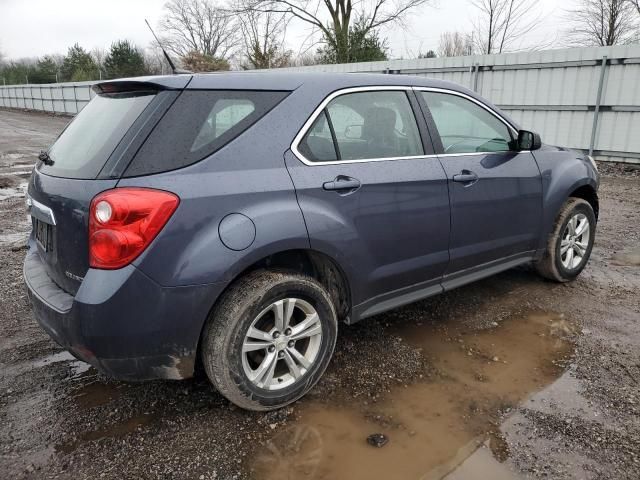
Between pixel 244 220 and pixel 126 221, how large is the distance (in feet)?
1.68

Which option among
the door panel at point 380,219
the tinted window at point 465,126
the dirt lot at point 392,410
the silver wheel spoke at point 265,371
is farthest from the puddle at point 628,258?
the silver wheel spoke at point 265,371

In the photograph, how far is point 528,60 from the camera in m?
11.2

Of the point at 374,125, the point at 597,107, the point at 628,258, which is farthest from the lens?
the point at 597,107

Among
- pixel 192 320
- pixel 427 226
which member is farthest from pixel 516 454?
pixel 192 320

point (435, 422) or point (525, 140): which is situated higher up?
point (525, 140)

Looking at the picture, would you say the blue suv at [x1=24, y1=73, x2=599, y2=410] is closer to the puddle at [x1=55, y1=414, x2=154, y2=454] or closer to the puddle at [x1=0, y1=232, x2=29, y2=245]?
the puddle at [x1=55, y1=414, x2=154, y2=454]

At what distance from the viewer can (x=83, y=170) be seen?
7.87ft

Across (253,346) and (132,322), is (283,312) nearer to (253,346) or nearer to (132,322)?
(253,346)

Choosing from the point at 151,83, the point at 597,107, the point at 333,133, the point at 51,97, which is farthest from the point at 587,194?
the point at 51,97

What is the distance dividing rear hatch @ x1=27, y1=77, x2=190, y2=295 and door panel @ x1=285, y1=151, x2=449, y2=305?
745 millimetres

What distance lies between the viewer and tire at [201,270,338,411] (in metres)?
2.40

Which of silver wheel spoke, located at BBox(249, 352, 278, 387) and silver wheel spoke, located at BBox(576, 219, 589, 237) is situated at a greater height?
silver wheel spoke, located at BBox(576, 219, 589, 237)

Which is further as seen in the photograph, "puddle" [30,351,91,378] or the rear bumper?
"puddle" [30,351,91,378]

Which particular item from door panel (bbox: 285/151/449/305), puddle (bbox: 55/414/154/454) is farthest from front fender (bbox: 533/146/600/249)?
puddle (bbox: 55/414/154/454)
